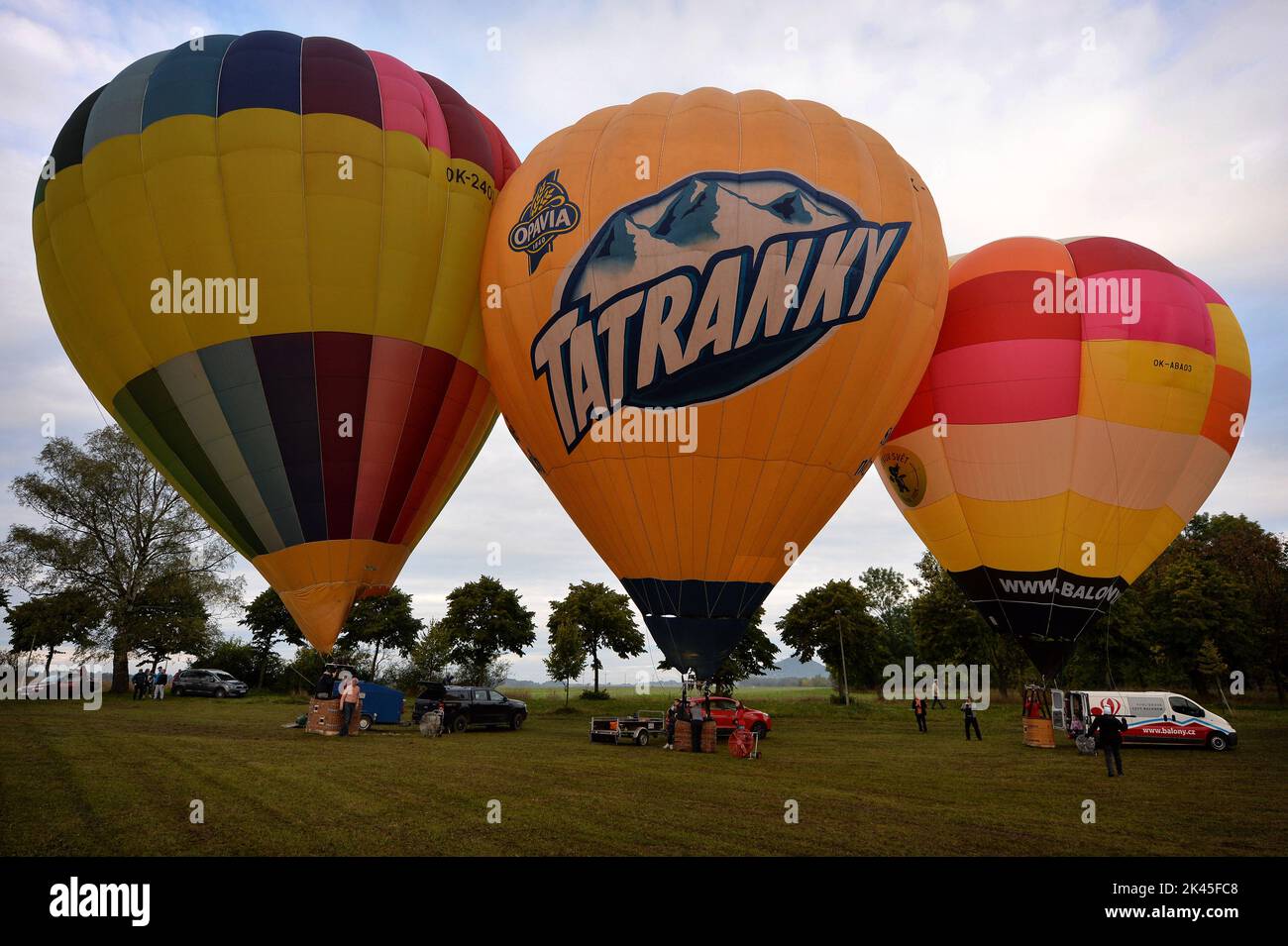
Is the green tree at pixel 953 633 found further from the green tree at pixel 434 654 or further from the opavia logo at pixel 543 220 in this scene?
the opavia logo at pixel 543 220

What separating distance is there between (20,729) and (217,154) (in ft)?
37.9

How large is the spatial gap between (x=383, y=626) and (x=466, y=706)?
86.4 feet

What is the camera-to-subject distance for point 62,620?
31062mm

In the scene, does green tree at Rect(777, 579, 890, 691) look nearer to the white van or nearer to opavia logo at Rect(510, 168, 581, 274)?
the white van

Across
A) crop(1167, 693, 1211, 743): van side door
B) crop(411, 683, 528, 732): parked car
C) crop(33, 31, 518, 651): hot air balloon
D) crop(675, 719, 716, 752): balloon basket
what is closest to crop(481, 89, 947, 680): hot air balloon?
crop(33, 31, 518, 651): hot air balloon

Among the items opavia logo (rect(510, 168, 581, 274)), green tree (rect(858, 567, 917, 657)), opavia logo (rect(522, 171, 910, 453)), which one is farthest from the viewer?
green tree (rect(858, 567, 917, 657))

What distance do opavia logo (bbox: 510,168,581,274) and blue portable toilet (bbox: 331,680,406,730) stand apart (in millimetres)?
12102

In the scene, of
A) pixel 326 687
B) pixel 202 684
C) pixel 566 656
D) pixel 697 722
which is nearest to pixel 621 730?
pixel 697 722

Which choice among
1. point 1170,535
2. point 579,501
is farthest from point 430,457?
point 1170,535

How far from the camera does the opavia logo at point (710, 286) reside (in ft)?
41.6

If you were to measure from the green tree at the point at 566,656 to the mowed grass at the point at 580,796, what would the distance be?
1810 cm

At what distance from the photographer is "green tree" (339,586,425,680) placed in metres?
44.9
